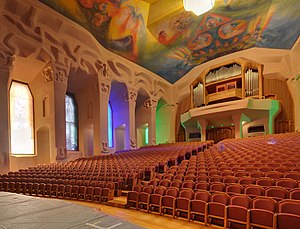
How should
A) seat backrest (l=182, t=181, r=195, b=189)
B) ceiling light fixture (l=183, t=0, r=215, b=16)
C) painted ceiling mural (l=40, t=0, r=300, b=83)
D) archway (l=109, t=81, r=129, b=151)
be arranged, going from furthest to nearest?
1. archway (l=109, t=81, r=129, b=151)
2. painted ceiling mural (l=40, t=0, r=300, b=83)
3. ceiling light fixture (l=183, t=0, r=215, b=16)
4. seat backrest (l=182, t=181, r=195, b=189)

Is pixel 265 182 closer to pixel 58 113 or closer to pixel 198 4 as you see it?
pixel 58 113

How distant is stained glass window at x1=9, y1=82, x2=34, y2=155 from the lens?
29.3 ft

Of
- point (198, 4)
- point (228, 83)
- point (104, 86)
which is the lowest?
point (104, 86)

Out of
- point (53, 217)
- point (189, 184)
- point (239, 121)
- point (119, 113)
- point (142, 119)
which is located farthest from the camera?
point (142, 119)

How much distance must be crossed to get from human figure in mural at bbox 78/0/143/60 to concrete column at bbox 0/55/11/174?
12.3 feet

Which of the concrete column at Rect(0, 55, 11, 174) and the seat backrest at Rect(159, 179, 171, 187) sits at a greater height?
the concrete column at Rect(0, 55, 11, 174)

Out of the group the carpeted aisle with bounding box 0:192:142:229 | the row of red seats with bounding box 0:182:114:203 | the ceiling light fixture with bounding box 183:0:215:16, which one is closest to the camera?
the carpeted aisle with bounding box 0:192:142:229

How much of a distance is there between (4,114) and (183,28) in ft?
30.4

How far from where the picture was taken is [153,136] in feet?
47.6

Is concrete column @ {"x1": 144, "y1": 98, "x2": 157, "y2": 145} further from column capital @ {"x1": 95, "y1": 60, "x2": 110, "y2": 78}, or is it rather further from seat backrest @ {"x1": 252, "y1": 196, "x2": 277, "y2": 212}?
seat backrest @ {"x1": 252, "y1": 196, "x2": 277, "y2": 212}

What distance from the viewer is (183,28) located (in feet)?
39.1

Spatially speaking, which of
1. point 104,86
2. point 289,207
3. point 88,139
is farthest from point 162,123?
point 289,207

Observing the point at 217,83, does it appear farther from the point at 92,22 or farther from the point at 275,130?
the point at 92,22

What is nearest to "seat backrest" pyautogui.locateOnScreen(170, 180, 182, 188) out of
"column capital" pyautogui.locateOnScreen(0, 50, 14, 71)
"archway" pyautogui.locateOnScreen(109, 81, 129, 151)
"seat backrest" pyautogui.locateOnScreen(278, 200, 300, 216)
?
"seat backrest" pyautogui.locateOnScreen(278, 200, 300, 216)
